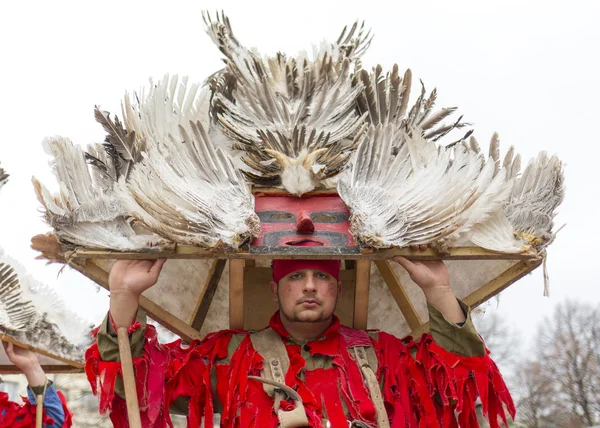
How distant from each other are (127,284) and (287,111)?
1.13m

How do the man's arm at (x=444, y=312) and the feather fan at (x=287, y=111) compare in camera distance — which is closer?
the man's arm at (x=444, y=312)

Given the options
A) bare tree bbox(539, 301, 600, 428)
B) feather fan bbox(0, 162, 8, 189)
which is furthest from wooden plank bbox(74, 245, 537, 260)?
bare tree bbox(539, 301, 600, 428)

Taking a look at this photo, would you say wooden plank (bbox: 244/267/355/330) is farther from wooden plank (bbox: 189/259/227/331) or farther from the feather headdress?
the feather headdress

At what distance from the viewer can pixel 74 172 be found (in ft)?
10.0

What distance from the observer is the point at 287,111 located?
348cm

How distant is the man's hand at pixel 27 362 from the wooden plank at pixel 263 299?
103 cm

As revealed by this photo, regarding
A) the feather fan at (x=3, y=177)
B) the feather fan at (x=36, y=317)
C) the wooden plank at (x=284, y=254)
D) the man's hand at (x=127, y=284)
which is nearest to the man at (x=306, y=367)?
the man's hand at (x=127, y=284)

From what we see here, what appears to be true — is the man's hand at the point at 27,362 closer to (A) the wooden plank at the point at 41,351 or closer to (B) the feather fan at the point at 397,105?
(A) the wooden plank at the point at 41,351

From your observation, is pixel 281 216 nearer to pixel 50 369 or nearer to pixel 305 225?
pixel 305 225

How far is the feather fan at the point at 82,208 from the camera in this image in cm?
284

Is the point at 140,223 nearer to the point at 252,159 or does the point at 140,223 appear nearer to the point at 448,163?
the point at 252,159

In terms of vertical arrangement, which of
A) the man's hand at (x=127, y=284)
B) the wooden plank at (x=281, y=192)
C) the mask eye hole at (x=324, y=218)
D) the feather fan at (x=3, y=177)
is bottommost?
the man's hand at (x=127, y=284)

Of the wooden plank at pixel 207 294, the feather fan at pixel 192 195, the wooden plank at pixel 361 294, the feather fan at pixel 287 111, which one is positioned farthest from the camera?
the wooden plank at pixel 207 294

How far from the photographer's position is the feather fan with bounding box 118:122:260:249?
9.00 ft
